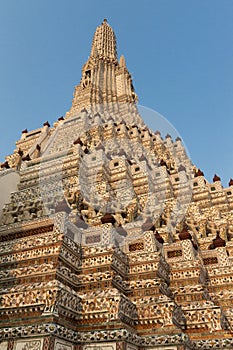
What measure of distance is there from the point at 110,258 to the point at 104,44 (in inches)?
1868

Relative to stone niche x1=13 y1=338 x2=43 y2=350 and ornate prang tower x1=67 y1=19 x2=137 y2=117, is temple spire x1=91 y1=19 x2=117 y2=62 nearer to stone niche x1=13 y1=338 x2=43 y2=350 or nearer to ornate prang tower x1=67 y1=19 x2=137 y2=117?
ornate prang tower x1=67 y1=19 x2=137 y2=117

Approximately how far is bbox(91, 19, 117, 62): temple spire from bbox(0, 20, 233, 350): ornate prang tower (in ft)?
99.3

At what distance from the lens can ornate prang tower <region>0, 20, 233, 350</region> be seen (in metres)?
8.31

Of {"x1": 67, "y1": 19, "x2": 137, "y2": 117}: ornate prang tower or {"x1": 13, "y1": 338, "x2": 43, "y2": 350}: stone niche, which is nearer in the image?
{"x1": 13, "y1": 338, "x2": 43, "y2": 350}: stone niche

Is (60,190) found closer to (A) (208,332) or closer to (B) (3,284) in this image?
(B) (3,284)

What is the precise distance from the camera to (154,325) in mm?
9047

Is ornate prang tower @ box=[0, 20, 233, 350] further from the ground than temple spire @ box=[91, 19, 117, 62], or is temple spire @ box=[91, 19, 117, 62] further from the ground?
temple spire @ box=[91, 19, 117, 62]

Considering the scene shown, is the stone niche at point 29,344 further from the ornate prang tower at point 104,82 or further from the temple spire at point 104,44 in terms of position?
the temple spire at point 104,44

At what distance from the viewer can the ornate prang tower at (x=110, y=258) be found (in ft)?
27.3

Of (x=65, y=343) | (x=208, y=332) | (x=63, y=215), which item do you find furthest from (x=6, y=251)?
(x=208, y=332)

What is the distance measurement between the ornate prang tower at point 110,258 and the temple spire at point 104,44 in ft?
99.3

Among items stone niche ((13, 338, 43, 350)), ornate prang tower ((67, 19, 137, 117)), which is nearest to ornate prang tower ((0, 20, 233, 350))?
stone niche ((13, 338, 43, 350))

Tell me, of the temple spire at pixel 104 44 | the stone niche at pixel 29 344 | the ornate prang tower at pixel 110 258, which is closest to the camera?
the stone niche at pixel 29 344

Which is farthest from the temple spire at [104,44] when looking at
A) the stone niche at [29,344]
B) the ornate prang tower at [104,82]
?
the stone niche at [29,344]
